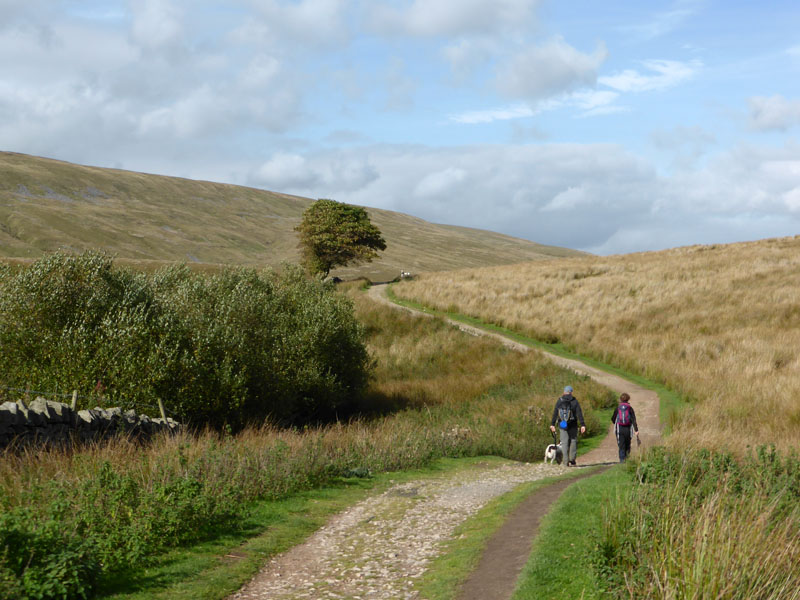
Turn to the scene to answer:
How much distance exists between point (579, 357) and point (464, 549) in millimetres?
27978

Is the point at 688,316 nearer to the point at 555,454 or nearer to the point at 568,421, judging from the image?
the point at 555,454

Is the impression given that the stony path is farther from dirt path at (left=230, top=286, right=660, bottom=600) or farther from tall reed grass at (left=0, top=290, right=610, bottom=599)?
tall reed grass at (left=0, top=290, right=610, bottom=599)

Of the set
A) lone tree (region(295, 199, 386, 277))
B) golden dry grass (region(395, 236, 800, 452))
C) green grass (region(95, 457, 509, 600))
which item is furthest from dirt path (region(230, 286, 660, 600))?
lone tree (region(295, 199, 386, 277))

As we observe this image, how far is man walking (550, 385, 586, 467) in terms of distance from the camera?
18.8m

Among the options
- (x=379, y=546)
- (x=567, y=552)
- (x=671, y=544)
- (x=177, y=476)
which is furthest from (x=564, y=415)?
(x=671, y=544)

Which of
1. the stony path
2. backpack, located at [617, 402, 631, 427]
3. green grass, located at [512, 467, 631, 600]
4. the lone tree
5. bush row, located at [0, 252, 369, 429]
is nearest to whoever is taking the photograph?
green grass, located at [512, 467, 631, 600]

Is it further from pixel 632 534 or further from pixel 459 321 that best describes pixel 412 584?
pixel 459 321

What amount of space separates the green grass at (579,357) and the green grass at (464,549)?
32.0 feet

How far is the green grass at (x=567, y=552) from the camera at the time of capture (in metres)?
8.02

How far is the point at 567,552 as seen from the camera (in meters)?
9.23

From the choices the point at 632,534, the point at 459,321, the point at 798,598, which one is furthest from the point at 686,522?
the point at 459,321

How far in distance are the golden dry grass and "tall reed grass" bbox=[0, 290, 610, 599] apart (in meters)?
5.28

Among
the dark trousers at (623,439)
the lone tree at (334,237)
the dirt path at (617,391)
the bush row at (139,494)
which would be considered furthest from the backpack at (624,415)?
the lone tree at (334,237)

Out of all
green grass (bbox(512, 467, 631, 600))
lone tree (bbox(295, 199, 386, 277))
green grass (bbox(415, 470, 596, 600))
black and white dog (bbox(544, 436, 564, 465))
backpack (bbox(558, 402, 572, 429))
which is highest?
lone tree (bbox(295, 199, 386, 277))
